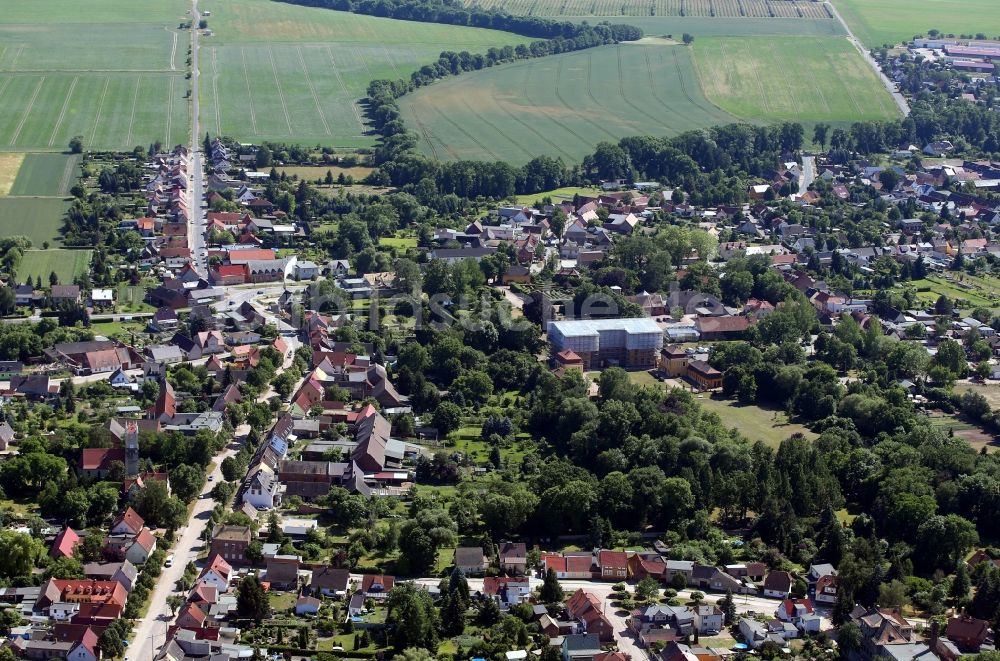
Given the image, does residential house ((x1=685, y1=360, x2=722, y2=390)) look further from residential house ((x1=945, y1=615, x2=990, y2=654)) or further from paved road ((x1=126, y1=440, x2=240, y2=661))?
residential house ((x1=945, y1=615, x2=990, y2=654))

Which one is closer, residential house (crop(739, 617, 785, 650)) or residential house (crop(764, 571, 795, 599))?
residential house (crop(739, 617, 785, 650))

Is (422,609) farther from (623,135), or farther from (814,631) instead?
(623,135)

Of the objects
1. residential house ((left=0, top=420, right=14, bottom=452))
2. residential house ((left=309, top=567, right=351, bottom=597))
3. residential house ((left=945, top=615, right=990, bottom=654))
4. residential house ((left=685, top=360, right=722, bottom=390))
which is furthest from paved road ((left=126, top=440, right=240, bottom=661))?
residential house ((left=945, top=615, right=990, bottom=654))

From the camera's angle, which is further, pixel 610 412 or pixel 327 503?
pixel 610 412

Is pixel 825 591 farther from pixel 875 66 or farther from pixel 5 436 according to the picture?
pixel 875 66

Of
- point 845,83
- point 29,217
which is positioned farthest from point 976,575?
point 845,83

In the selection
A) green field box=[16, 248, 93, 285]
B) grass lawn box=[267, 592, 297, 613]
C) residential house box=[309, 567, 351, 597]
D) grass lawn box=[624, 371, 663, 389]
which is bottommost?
grass lawn box=[624, 371, 663, 389]

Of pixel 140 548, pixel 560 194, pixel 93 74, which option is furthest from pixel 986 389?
pixel 93 74
